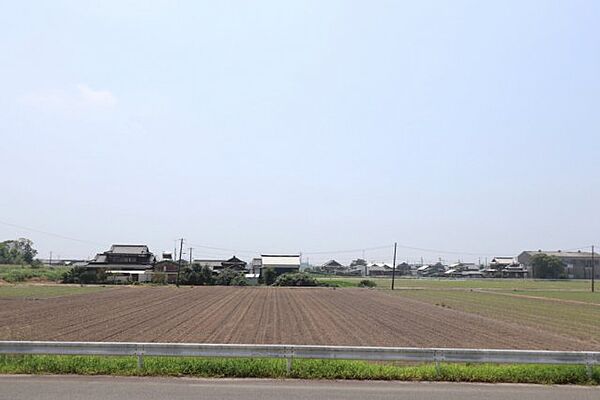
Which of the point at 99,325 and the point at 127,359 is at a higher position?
the point at 127,359

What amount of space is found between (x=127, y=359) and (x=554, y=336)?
2247 cm

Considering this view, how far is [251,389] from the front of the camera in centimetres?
996

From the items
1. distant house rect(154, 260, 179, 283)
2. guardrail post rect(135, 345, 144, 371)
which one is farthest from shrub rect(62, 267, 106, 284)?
guardrail post rect(135, 345, 144, 371)

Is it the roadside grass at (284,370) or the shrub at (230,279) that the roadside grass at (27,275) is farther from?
the roadside grass at (284,370)

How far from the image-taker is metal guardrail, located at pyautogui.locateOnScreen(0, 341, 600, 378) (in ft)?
37.6

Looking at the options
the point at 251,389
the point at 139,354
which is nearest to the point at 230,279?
the point at 139,354

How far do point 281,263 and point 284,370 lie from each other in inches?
4719

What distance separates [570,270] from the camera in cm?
16675

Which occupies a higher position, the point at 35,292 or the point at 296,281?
the point at 35,292

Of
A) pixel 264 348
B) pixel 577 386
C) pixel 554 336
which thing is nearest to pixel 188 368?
Answer: pixel 264 348

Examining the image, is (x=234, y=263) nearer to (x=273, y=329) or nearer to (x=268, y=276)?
(x=268, y=276)

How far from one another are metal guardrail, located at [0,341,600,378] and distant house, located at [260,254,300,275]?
355 feet

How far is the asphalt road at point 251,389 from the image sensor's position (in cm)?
929

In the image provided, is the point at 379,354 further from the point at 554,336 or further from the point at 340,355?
the point at 554,336
